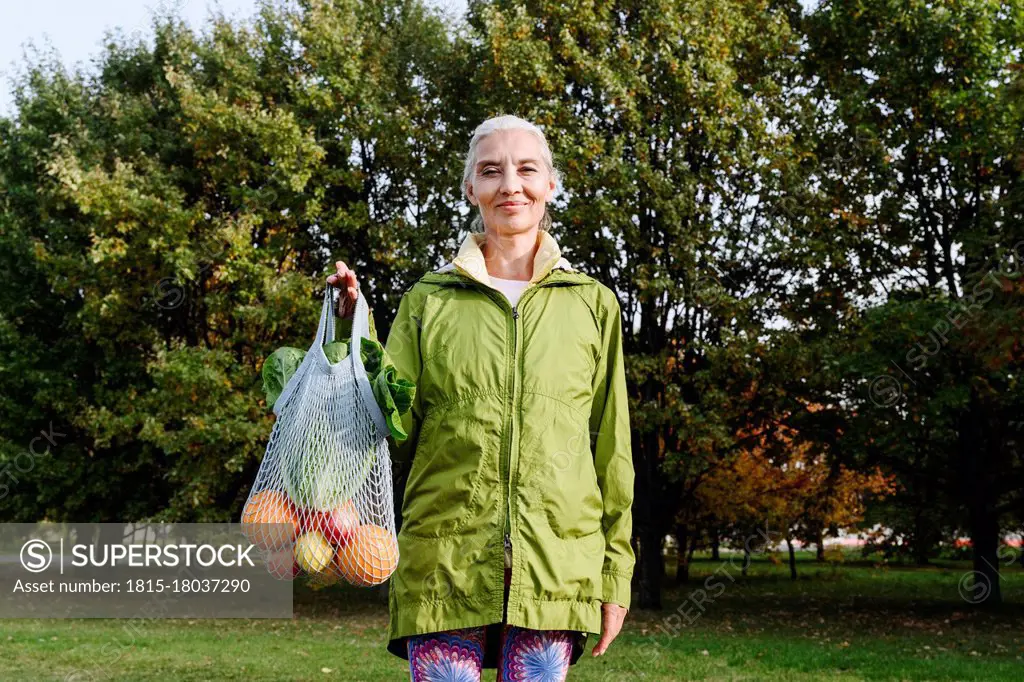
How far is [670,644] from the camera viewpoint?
37.5ft

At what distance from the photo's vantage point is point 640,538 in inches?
628

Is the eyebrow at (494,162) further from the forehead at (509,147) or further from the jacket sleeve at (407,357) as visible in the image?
the jacket sleeve at (407,357)

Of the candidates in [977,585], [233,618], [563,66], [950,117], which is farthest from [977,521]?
[233,618]

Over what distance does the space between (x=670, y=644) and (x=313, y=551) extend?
9.97 m

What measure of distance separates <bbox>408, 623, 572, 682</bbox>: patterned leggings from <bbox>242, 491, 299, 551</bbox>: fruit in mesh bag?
0.40 m

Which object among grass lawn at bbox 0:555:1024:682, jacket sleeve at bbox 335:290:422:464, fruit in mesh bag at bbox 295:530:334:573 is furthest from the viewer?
grass lawn at bbox 0:555:1024:682

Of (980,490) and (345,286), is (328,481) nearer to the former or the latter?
(345,286)

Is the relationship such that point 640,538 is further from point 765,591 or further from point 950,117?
point 950,117

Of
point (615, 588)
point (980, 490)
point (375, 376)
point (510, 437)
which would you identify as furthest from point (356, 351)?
point (980, 490)

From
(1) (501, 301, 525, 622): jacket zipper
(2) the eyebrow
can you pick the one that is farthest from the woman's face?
(1) (501, 301, 525, 622): jacket zipper

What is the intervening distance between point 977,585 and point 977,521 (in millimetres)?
1921

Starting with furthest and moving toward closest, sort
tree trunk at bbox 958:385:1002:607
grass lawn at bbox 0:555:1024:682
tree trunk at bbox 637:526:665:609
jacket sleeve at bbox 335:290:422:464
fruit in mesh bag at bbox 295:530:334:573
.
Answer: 1. tree trunk at bbox 637:526:665:609
2. tree trunk at bbox 958:385:1002:607
3. grass lawn at bbox 0:555:1024:682
4. jacket sleeve at bbox 335:290:422:464
5. fruit in mesh bag at bbox 295:530:334:573

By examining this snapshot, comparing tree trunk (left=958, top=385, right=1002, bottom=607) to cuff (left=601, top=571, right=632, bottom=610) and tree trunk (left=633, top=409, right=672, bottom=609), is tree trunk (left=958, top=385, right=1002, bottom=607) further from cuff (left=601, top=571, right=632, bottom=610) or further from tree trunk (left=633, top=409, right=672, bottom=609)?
cuff (left=601, top=571, right=632, bottom=610)

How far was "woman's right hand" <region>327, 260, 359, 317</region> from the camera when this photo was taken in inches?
96.9
